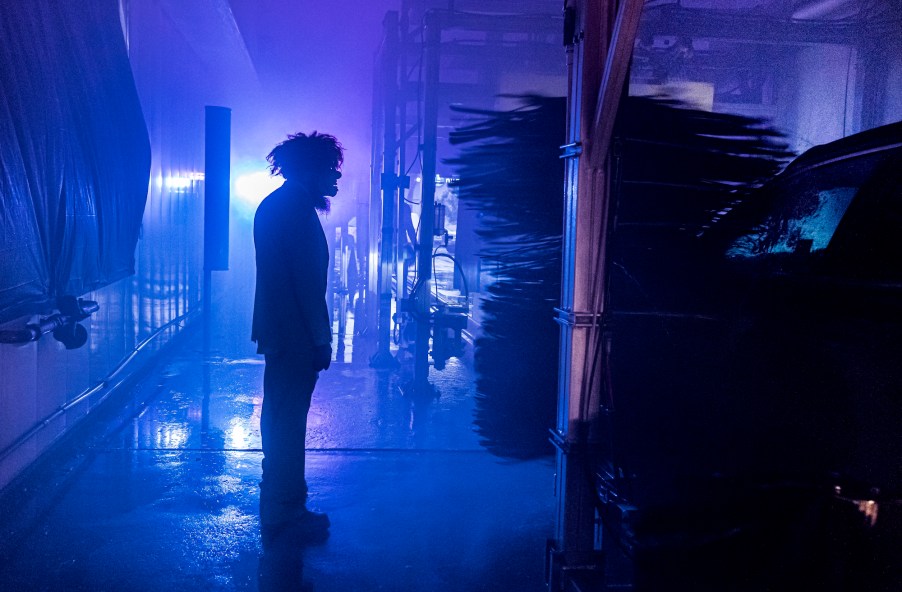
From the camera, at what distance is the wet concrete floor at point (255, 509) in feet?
11.2

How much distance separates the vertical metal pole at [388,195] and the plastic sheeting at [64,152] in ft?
9.62

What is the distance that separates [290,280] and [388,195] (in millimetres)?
4391

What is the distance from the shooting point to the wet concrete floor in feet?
11.2

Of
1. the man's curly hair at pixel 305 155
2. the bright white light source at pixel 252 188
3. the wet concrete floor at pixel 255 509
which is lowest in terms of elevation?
the wet concrete floor at pixel 255 509

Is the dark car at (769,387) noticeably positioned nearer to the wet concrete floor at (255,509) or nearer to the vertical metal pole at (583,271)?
the vertical metal pole at (583,271)

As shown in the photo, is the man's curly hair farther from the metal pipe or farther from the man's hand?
the metal pipe

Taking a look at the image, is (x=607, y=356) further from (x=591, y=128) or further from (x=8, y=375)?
(x=8, y=375)

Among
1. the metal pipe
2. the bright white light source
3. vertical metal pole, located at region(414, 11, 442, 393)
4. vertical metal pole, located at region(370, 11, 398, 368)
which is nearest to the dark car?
the metal pipe

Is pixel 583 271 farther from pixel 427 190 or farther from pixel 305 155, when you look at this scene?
pixel 427 190

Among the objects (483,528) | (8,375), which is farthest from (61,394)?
(483,528)

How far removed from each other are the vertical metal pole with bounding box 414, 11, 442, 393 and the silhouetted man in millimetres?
3036

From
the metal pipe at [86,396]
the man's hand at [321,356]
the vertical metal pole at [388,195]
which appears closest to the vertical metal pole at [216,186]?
the metal pipe at [86,396]

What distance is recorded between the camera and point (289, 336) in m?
3.88

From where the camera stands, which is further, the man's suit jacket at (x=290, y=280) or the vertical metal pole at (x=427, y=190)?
the vertical metal pole at (x=427, y=190)
